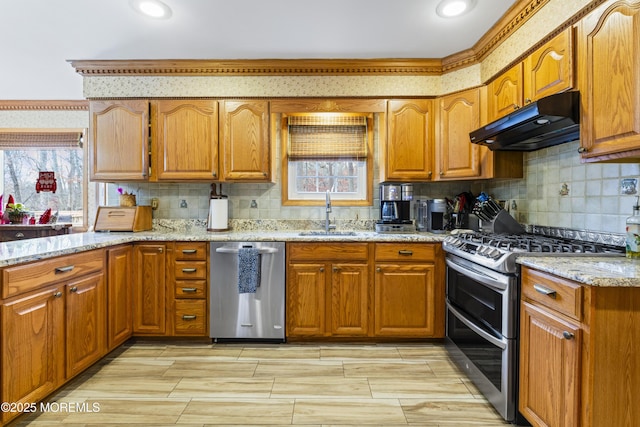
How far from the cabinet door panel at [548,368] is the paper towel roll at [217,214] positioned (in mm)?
2408

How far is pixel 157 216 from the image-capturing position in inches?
132

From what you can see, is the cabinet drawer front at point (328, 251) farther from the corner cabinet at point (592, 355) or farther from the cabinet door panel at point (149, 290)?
the corner cabinet at point (592, 355)

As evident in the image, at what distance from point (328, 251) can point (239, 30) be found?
1.79 m

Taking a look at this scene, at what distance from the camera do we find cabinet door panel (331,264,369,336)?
107 inches

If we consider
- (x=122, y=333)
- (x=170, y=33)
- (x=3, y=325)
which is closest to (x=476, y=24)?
(x=170, y=33)

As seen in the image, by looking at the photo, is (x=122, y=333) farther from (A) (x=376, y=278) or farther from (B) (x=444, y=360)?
(B) (x=444, y=360)

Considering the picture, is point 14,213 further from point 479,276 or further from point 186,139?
point 479,276

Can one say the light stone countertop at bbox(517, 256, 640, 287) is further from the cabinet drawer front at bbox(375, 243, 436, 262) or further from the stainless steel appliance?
the cabinet drawer front at bbox(375, 243, 436, 262)

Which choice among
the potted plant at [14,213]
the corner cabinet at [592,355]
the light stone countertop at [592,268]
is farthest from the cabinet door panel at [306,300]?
the potted plant at [14,213]

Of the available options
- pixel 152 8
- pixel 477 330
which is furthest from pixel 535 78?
pixel 152 8

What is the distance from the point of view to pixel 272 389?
210cm

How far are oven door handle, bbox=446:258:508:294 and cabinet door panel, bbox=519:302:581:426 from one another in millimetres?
145

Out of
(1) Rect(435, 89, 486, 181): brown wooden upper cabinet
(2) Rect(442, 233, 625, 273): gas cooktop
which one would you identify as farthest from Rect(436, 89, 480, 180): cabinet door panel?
(2) Rect(442, 233, 625, 273): gas cooktop

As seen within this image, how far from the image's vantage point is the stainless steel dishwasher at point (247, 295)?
271 centimetres
